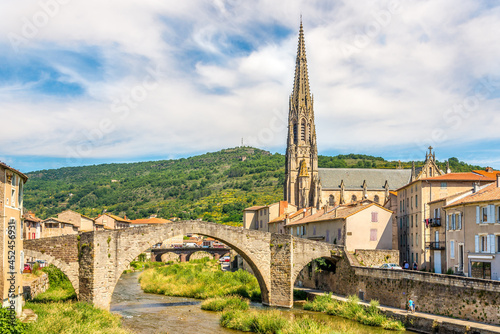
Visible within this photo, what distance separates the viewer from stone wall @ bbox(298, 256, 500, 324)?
22531mm

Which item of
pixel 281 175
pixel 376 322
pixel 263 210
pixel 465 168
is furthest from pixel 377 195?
pixel 281 175

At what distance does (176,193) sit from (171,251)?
100 meters

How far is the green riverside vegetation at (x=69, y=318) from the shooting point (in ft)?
68.5

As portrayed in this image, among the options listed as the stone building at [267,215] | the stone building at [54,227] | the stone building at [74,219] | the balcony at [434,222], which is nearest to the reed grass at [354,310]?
the balcony at [434,222]

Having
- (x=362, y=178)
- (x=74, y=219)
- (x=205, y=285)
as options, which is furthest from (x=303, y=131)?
(x=205, y=285)

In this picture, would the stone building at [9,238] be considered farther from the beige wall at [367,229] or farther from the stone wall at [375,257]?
the beige wall at [367,229]

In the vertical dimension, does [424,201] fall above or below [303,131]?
below

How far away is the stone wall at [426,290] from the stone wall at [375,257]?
1.83m

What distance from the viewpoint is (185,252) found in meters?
83.5

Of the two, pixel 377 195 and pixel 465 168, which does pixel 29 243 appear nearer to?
pixel 377 195

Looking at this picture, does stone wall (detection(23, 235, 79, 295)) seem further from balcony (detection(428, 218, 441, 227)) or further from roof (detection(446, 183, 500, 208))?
balcony (detection(428, 218, 441, 227))

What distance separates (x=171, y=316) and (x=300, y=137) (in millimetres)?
64072

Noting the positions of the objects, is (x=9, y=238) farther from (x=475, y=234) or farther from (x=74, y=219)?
(x=74, y=219)

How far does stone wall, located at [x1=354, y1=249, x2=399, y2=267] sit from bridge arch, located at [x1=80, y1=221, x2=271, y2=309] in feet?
23.3
